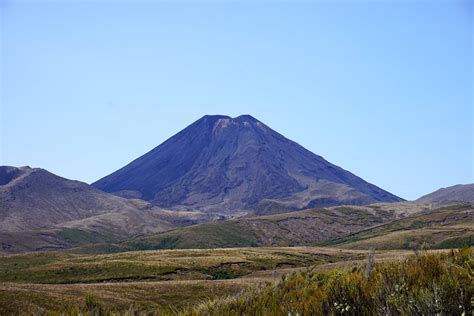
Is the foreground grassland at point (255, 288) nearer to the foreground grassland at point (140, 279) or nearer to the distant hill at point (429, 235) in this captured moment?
the foreground grassland at point (140, 279)

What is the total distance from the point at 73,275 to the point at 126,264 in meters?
7.90

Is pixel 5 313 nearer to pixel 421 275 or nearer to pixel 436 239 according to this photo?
pixel 421 275

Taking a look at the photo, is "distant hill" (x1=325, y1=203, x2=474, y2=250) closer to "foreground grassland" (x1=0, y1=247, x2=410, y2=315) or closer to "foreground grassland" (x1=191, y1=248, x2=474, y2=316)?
"foreground grassland" (x1=0, y1=247, x2=410, y2=315)

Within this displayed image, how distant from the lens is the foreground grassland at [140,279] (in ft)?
108

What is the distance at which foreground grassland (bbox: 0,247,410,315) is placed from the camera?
1300 inches

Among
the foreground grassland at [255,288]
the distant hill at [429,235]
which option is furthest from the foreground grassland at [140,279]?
the distant hill at [429,235]

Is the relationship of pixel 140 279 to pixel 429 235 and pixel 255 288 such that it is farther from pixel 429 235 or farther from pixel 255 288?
pixel 429 235

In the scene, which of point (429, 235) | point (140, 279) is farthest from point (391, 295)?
point (429, 235)

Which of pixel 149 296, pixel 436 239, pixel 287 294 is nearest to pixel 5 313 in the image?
pixel 149 296

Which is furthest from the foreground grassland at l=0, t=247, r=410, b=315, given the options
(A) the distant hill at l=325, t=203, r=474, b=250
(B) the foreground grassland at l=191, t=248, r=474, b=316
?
(A) the distant hill at l=325, t=203, r=474, b=250

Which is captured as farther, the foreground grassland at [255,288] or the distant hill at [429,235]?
the distant hill at [429,235]

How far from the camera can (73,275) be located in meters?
65.6

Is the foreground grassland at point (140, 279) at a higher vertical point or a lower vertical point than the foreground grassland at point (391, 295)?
lower

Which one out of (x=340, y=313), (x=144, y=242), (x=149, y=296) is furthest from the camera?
(x=144, y=242)
